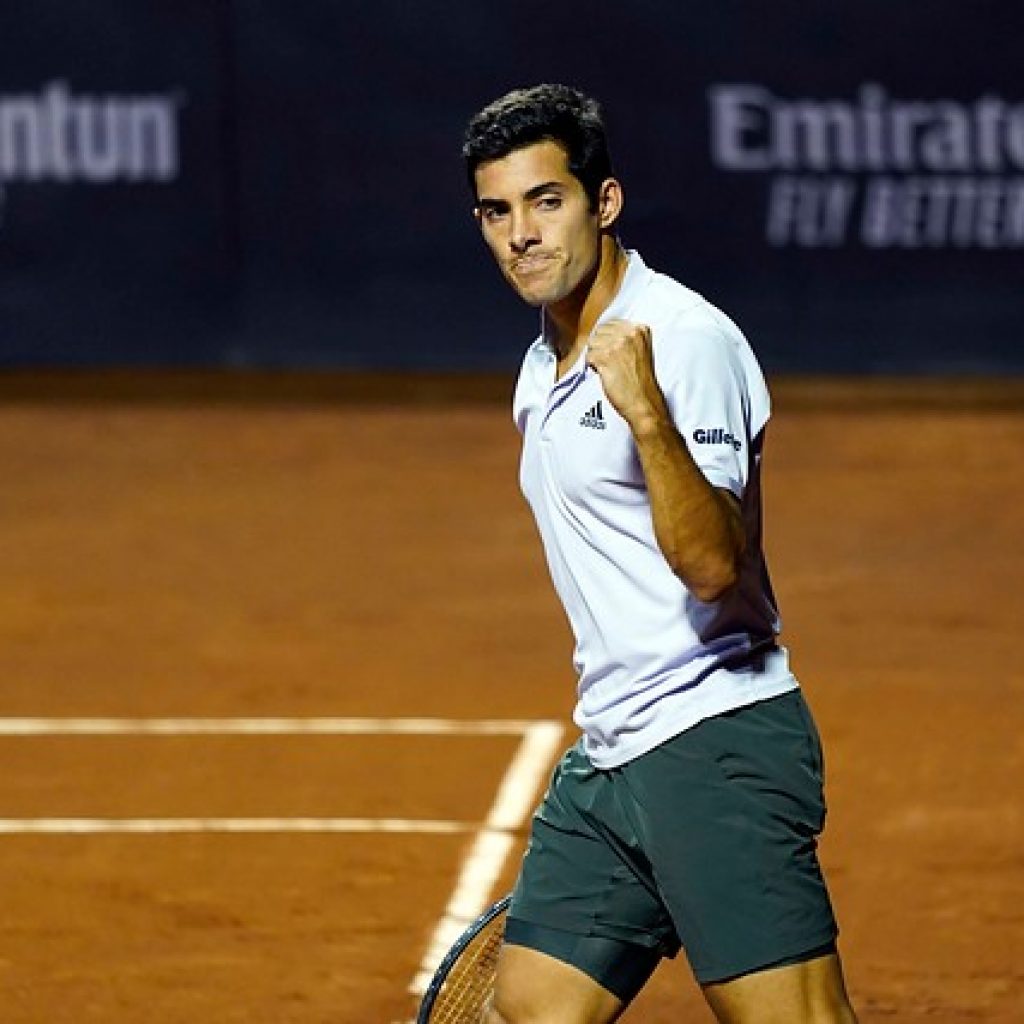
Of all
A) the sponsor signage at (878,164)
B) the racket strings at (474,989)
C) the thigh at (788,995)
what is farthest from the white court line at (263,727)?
the sponsor signage at (878,164)

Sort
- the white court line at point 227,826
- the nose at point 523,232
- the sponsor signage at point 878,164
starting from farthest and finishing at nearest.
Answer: the sponsor signage at point 878,164 → the white court line at point 227,826 → the nose at point 523,232

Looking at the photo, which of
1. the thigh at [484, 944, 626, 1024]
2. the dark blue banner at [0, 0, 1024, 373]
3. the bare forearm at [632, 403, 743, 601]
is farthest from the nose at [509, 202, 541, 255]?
the dark blue banner at [0, 0, 1024, 373]

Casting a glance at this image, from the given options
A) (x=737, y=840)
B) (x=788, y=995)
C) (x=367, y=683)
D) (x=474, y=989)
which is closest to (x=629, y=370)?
(x=737, y=840)

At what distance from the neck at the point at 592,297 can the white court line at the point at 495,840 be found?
2.39 meters

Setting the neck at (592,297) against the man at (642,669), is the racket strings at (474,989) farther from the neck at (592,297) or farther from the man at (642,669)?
the neck at (592,297)

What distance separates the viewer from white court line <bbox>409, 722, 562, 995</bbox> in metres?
7.32

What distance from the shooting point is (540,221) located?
4.91m

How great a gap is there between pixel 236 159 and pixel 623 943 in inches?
422

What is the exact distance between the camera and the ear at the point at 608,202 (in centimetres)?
497

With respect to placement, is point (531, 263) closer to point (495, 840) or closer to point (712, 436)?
point (712, 436)

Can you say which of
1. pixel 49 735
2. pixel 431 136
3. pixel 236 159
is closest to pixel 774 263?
pixel 431 136

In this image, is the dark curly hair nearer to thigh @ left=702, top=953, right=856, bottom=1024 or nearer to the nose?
the nose

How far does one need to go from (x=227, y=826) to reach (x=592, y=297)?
12.1 feet

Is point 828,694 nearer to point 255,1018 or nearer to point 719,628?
point 255,1018
